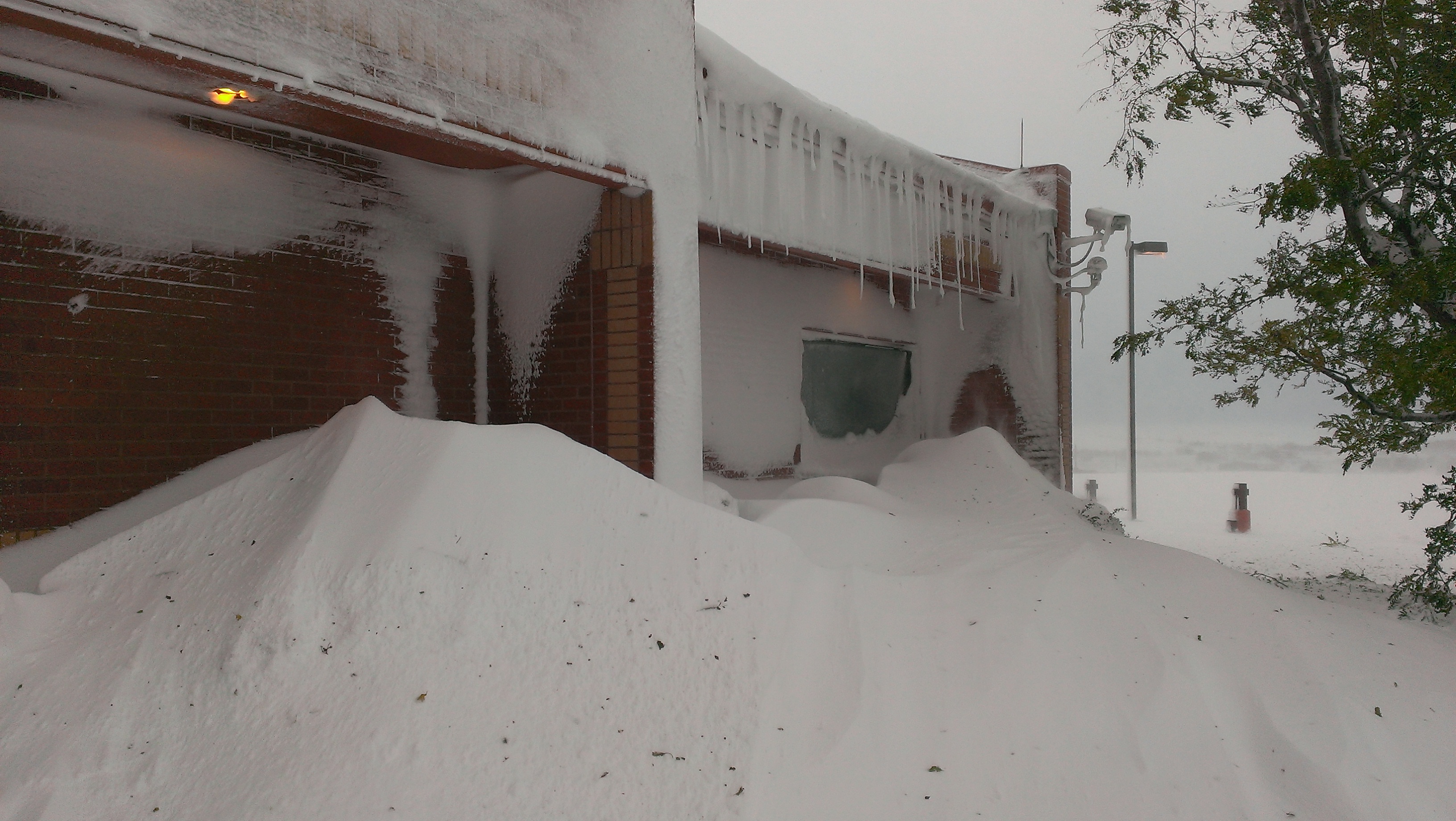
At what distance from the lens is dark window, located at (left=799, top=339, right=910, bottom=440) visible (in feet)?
25.4

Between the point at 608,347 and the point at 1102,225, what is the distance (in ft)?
22.2

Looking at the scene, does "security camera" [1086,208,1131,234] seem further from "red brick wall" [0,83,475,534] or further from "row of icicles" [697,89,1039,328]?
"red brick wall" [0,83,475,534]

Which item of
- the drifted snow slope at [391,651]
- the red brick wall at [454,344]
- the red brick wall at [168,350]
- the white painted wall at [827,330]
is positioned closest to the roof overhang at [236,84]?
the red brick wall at [168,350]

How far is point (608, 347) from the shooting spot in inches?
182

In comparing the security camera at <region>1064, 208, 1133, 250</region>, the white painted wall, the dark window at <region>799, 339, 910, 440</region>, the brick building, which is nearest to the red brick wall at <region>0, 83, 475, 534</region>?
the brick building

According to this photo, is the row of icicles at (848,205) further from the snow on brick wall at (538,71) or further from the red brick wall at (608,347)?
the red brick wall at (608,347)

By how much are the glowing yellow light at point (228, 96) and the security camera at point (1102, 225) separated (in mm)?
8305

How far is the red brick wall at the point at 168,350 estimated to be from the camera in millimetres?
3445

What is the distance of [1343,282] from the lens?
4.57 meters

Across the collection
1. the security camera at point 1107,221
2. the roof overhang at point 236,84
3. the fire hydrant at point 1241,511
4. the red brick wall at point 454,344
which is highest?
the security camera at point 1107,221

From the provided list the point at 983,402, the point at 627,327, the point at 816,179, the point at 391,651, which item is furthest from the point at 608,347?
the point at 983,402

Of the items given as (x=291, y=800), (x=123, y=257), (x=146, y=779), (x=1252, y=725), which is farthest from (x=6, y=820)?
(x=1252, y=725)

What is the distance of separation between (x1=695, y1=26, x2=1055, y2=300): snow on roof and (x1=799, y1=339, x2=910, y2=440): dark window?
3.72 feet

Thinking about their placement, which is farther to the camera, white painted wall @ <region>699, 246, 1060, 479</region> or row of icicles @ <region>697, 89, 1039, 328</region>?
white painted wall @ <region>699, 246, 1060, 479</region>
